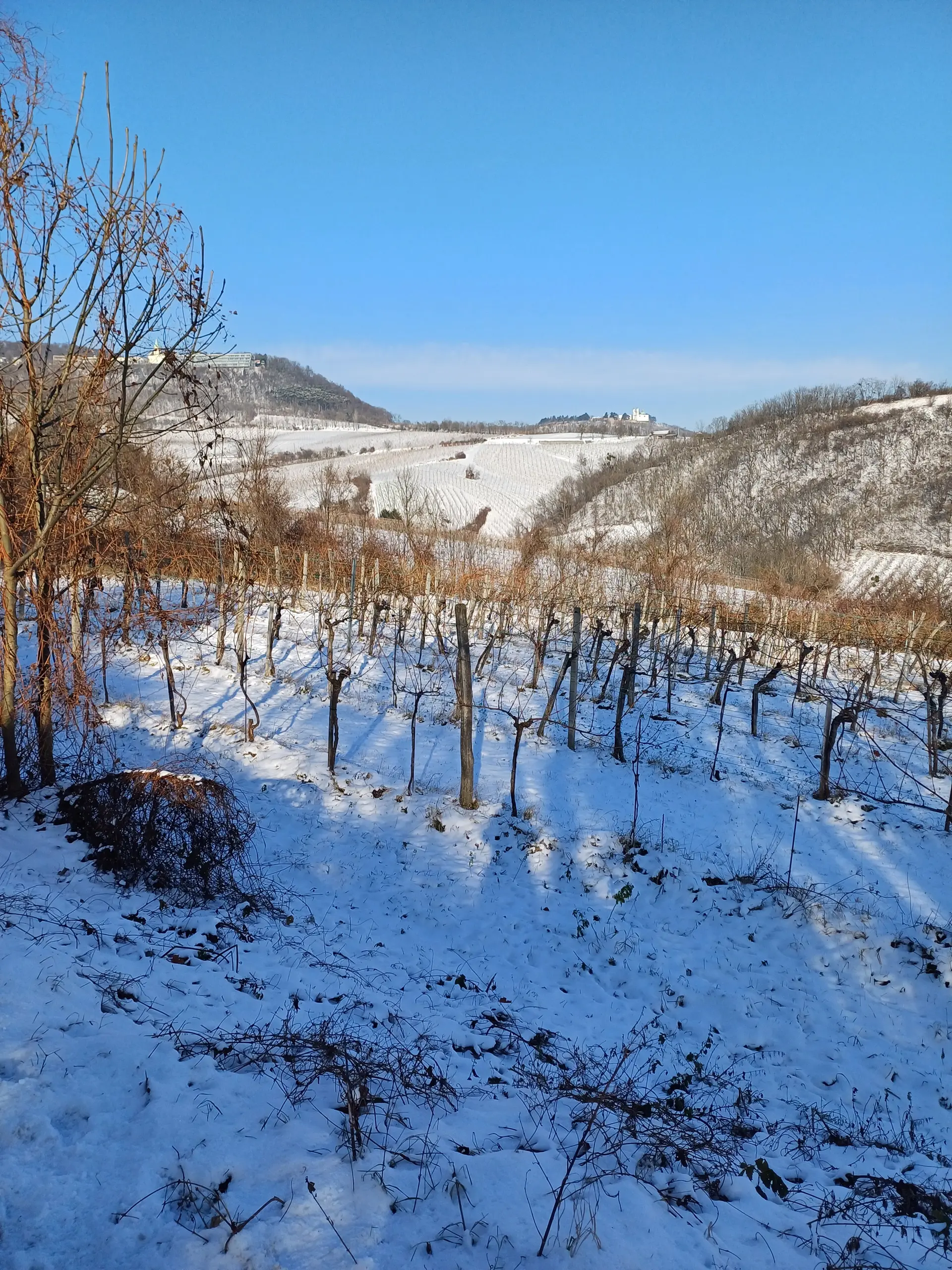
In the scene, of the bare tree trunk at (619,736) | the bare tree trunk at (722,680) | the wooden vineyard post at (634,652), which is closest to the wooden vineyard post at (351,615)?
the wooden vineyard post at (634,652)

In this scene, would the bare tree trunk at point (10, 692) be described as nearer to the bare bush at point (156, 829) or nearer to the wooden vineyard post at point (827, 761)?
the bare bush at point (156, 829)

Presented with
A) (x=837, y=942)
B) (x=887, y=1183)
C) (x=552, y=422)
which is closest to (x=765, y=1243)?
(x=887, y=1183)

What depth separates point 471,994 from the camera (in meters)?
5.51

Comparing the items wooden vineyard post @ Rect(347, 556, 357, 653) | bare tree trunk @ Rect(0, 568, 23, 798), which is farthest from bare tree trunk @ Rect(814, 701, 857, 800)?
wooden vineyard post @ Rect(347, 556, 357, 653)

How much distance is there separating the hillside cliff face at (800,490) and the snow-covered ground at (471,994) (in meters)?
22.2

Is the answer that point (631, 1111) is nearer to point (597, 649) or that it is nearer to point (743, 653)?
point (597, 649)

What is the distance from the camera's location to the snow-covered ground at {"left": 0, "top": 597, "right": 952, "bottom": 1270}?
2.69 meters

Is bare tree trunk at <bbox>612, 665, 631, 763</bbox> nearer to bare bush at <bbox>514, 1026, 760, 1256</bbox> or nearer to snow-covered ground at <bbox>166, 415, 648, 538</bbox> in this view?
bare bush at <bbox>514, 1026, 760, 1256</bbox>

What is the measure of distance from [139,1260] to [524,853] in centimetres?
584

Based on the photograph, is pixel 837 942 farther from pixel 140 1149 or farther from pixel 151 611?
pixel 151 611

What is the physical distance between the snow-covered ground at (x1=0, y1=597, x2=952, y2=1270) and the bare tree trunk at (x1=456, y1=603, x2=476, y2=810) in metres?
0.34

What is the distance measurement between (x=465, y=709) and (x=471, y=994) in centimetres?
367

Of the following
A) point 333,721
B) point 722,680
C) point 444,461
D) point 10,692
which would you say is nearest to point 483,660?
point 722,680

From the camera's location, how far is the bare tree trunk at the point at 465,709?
8.59 m
